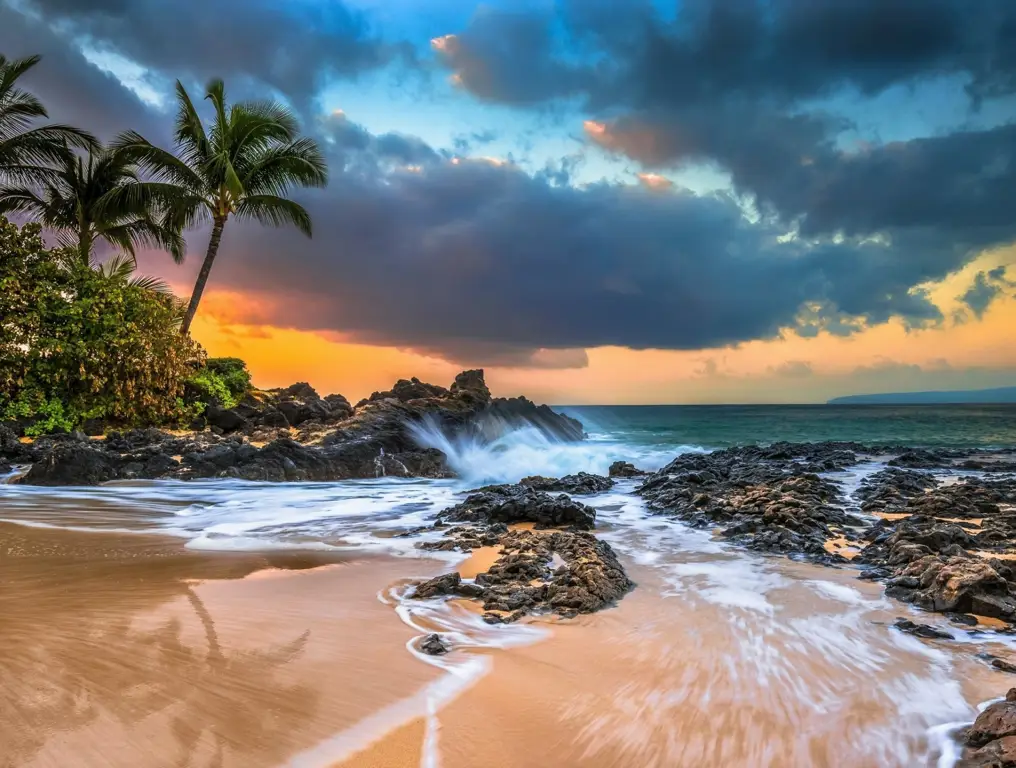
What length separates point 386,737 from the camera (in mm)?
2453

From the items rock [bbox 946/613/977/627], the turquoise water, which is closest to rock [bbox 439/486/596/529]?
rock [bbox 946/613/977/627]

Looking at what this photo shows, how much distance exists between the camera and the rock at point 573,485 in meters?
10.8

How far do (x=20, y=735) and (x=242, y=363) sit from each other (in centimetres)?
2050

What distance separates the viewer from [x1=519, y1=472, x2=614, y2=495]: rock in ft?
35.3

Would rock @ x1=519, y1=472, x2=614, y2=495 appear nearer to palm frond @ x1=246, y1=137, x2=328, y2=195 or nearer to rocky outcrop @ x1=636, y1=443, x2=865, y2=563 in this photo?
rocky outcrop @ x1=636, y1=443, x2=865, y2=563

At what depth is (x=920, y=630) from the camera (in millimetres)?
3816

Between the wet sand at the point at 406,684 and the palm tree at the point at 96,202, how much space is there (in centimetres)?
1915

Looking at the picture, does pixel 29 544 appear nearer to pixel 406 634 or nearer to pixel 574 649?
pixel 406 634

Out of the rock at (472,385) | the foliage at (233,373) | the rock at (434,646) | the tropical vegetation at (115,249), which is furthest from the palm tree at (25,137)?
the rock at (434,646)

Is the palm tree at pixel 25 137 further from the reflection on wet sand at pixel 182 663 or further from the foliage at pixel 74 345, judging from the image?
the reflection on wet sand at pixel 182 663

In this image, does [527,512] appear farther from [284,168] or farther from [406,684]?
[284,168]

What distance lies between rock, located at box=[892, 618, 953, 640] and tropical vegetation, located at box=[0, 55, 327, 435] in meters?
17.7

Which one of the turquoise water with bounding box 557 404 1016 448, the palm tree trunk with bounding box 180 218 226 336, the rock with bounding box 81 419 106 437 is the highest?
the palm tree trunk with bounding box 180 218 226 336

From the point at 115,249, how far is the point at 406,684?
86.4 ft
